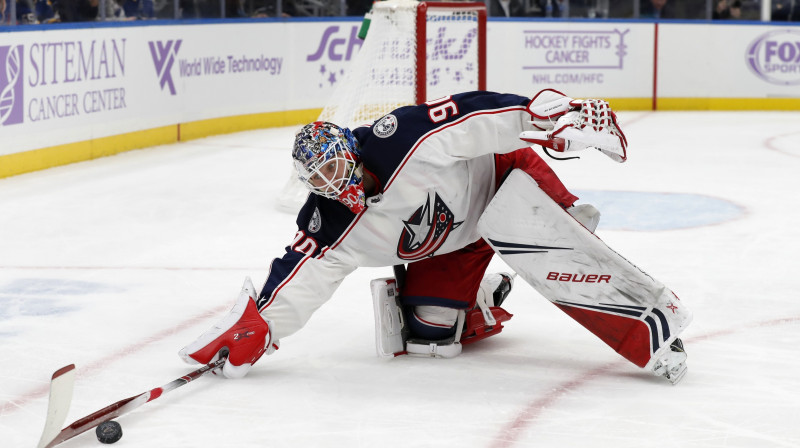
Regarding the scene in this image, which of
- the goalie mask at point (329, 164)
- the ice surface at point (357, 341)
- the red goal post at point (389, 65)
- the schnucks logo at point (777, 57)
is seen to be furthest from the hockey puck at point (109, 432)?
the schnucks logo at point (777, 57)

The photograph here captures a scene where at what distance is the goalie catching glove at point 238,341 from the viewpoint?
2779 mm

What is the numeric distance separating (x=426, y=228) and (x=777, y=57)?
8.29 meters

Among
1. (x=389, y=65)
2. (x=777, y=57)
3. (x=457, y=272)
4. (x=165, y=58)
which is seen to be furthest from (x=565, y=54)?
(x=457, y=272)

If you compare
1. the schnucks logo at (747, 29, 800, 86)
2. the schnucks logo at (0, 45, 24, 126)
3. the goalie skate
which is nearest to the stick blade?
the goalie skate

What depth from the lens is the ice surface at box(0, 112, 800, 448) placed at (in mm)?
2559

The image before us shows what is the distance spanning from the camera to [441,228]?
2877 millimetres

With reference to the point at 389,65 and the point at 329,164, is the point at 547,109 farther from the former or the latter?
the point at 389,65

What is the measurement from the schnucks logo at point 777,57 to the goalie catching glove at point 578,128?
8.24 m

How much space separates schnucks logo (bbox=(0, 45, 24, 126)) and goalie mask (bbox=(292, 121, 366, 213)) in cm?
424

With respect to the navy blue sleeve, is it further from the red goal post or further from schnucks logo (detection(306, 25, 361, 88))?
schnucks logo (detection(306, 25, 361, 88))

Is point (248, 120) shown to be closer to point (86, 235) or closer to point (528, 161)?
point (86, 235)

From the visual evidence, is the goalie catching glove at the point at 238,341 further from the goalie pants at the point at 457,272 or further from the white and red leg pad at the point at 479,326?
the white and red leg pad at the point at 479,326

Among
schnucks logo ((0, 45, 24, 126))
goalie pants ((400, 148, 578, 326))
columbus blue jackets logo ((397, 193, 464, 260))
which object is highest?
schnucks logo ((0, 45, 24, 126))

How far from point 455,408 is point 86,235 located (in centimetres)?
280
